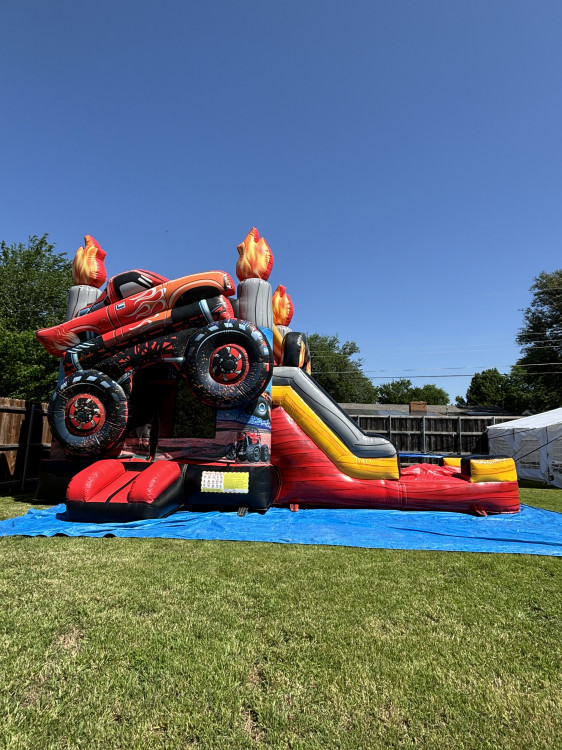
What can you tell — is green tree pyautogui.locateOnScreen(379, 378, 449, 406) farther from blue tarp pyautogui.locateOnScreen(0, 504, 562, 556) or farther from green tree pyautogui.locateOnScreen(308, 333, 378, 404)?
blue tarp pyautogui.locateOnScreen(0, 504, 562, 556)

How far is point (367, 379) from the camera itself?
133ft

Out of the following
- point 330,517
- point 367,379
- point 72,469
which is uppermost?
point 367,379

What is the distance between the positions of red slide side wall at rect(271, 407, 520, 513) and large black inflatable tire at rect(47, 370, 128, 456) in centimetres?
233

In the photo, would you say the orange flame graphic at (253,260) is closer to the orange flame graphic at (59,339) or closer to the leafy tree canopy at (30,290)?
the orange flame graphic at (59,339)

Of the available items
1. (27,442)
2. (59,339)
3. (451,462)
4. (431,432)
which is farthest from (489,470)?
(27,442)

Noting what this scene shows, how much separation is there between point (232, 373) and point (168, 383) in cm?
170

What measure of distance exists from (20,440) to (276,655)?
7.60 metres

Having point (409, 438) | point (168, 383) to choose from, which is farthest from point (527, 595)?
point (409, 438)

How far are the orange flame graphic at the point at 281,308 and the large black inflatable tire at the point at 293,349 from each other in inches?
35.8

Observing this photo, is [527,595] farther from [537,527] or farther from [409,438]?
[409,438]

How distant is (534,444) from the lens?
38.6 ft

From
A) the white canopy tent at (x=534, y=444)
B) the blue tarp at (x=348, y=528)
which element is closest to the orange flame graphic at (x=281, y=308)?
the blue tarp at (x=348, y=528)

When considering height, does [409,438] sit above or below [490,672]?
above

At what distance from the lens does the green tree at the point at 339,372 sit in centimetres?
3694
